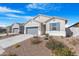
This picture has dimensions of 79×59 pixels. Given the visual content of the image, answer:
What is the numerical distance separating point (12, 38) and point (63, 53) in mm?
1076

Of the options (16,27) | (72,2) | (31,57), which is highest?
(72,2)

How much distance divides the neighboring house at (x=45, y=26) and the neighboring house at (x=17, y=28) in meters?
0.08

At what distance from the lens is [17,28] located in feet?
15.1

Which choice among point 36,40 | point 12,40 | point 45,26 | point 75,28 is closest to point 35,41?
point 36,40

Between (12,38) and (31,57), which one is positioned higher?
(12,38)

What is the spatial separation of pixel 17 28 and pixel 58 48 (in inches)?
36.4

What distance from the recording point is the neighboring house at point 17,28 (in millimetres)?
4543

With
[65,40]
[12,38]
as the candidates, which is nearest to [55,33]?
[65,40]

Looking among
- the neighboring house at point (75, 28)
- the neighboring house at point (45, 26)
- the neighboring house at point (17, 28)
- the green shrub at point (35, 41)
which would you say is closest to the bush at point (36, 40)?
the green shrub at point (35, 41)

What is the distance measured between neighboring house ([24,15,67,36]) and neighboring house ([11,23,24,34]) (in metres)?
0.08

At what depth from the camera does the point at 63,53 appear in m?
4.43

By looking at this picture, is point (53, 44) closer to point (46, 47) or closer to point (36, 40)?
point (46, 47)

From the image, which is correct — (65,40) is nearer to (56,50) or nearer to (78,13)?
(56,50)

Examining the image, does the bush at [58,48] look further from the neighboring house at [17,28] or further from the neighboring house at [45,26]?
the neighboring house at [17,28]
